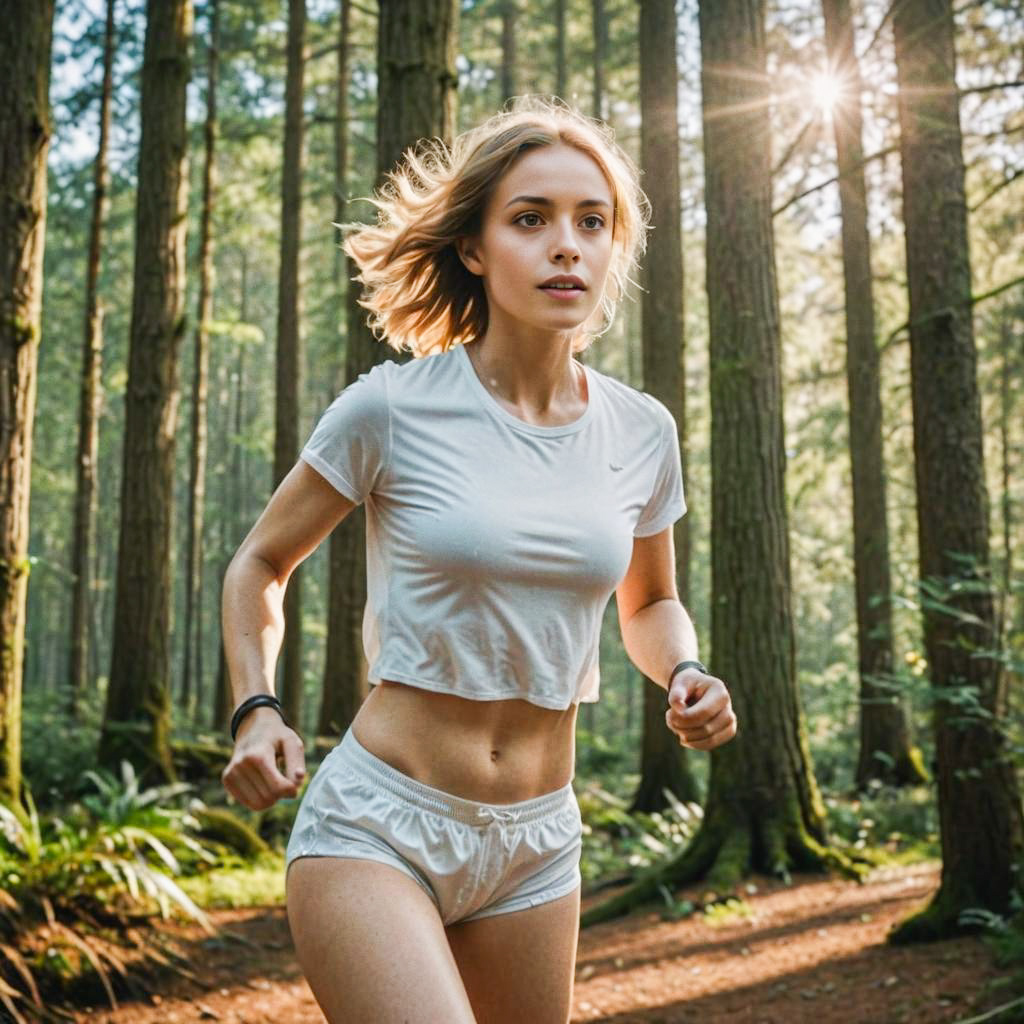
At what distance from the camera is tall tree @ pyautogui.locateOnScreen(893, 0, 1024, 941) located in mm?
6738

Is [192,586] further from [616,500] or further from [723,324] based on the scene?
[616,500]

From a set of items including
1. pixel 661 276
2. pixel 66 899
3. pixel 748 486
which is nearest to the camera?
pixel 66 899

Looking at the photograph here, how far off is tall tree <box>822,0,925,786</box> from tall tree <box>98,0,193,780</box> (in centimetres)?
803

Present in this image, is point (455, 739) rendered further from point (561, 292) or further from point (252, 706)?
point (561, 292)

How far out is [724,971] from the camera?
709 centimetres

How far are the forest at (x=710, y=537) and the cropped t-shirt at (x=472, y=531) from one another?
1.15 m

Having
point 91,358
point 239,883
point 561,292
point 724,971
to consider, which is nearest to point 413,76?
point 561,292

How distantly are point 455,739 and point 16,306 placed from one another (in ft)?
17.0

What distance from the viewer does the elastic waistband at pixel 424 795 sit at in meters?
2.37

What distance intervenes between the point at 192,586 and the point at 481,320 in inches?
893

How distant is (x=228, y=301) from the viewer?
4109cm

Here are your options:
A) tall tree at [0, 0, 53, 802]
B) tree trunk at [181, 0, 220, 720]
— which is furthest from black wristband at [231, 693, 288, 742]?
tree trunk at [181, 0, 220, 720]

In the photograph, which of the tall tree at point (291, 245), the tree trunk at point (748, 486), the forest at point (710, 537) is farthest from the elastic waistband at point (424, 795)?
the tall tree at point (291, 245)

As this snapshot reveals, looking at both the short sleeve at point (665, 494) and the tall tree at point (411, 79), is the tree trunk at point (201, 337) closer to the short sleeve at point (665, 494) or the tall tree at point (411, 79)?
the tall tree at point (411, 79)
